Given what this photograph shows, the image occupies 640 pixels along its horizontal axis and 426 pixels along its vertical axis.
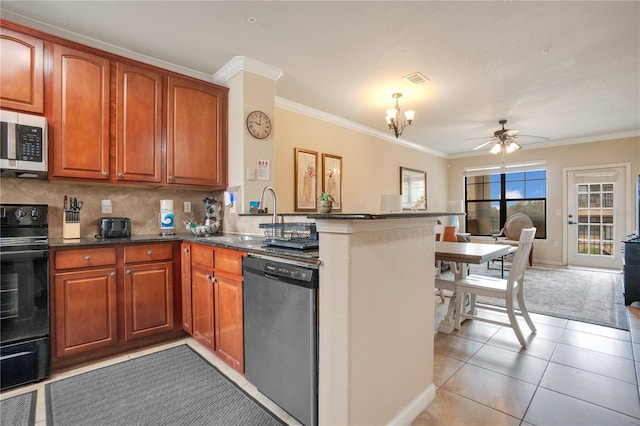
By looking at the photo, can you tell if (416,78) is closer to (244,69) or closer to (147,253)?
(244,69)

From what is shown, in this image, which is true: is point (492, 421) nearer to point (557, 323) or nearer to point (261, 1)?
point (557, 323)

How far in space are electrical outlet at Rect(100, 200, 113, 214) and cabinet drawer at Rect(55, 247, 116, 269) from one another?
2.21 ft

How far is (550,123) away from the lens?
4957mm

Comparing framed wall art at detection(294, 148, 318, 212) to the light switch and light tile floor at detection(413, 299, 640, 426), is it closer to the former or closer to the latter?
the light switch

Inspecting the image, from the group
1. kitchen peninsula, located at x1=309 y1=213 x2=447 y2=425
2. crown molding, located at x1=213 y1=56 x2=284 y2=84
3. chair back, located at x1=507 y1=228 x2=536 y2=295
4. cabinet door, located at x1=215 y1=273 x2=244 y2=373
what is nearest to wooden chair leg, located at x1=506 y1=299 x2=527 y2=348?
chair back, located at x1=507 y1=228 x2=536 y2=295

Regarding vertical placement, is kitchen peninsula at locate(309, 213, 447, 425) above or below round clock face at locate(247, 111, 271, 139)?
below

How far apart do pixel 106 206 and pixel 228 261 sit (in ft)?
5.31

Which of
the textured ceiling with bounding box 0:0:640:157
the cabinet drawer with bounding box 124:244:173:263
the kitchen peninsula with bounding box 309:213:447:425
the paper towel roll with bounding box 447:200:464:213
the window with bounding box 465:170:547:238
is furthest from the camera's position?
the paper towel roll with bounding box 447:200:464:213

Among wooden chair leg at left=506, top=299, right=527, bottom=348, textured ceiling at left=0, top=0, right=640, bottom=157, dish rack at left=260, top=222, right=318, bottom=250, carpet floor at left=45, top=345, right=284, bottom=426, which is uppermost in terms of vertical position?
textured ceiling at left=0, top=0, right=640, bottom=157

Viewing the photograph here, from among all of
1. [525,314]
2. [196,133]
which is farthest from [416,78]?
[525,314]

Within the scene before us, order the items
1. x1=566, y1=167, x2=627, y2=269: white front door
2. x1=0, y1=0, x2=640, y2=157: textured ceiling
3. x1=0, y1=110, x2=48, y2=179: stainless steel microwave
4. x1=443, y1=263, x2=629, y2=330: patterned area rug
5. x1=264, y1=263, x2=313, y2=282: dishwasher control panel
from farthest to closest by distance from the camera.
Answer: x1=566, y1=167, x2=627, y2=269: white front door, x1=443, y1=263, x2=629, y2=330: patterned area rug, x1=0, y1=0, x2=640, y2=157: textured ceiling, x1=0, y1=110, x2=48, y2=179: stainless steel microwave, x1=264, y1=263, x2=313, y2=282: dishwasher control panel

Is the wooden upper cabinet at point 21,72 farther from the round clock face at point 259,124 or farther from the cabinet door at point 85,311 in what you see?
the round clock face at point 259,124

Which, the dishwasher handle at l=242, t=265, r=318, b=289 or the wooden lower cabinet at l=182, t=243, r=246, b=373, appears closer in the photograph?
the dishwasher handle at l=242, t=265, r=318, b=289

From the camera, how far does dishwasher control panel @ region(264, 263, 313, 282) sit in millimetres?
1388
